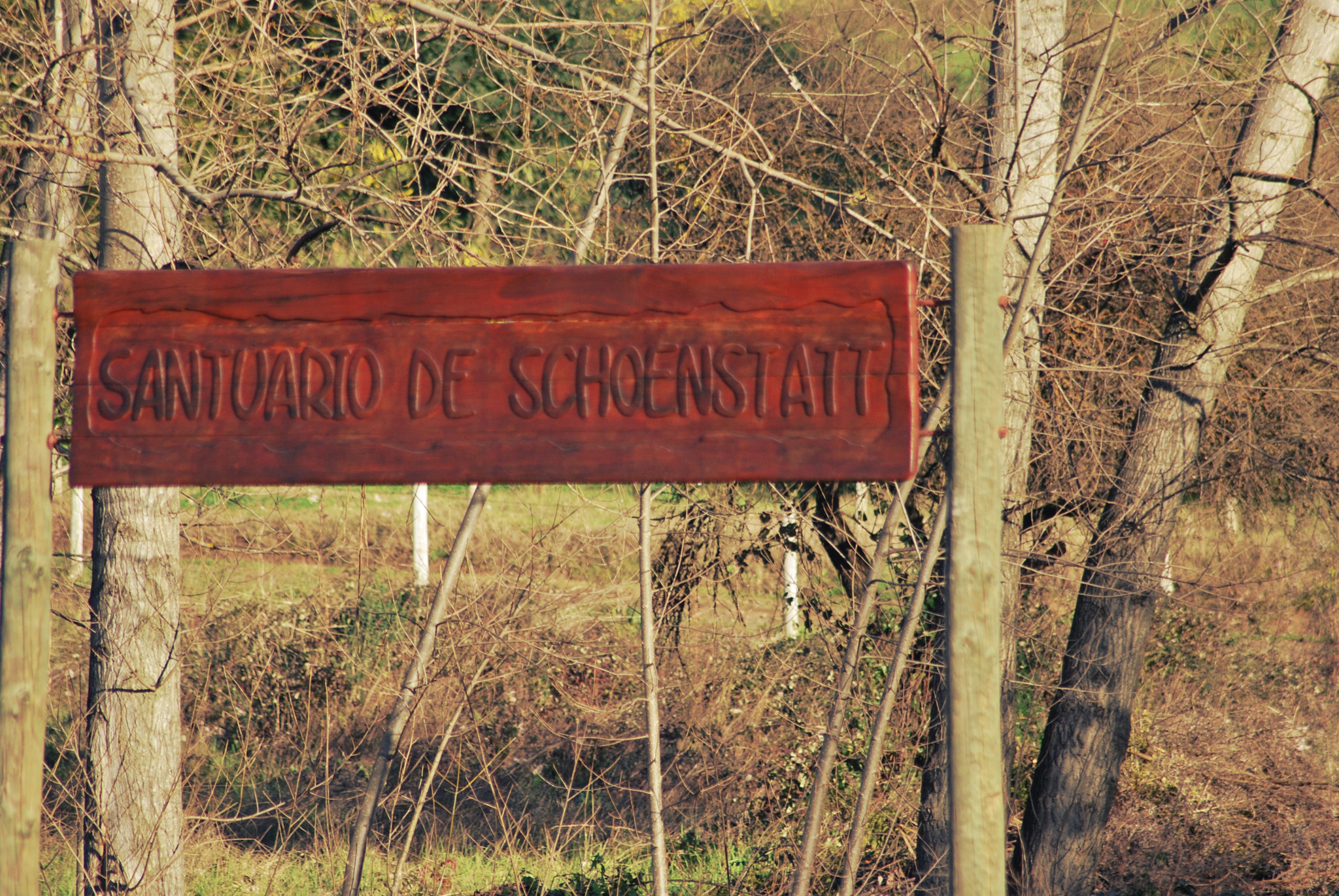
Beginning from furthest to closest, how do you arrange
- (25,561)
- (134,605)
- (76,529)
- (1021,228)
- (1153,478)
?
(76,529)
(1153,478)
(1021,228)
(134,605)
(25,561)

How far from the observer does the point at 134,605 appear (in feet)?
14.8

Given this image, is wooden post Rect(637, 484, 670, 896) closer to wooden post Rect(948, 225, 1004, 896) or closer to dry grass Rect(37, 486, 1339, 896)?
dry grass Rect(37, 486, 1339, 896)

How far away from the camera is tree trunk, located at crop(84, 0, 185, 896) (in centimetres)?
442

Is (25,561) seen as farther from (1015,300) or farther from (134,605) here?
(1015,300)

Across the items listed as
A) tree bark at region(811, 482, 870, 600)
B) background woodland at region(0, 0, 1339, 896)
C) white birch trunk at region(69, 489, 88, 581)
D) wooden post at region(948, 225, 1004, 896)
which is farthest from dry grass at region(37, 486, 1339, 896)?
wooden post at region(948, 225, 1004, 896)

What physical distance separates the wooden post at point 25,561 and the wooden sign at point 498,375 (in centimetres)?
22

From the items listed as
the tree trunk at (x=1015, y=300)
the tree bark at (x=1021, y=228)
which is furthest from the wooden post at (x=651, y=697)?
the tree bark at (x=1021, y=228)

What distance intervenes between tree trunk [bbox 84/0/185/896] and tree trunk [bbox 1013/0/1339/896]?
462 cm

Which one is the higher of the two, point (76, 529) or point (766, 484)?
point (766, 484)

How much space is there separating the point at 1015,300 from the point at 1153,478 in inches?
63.0

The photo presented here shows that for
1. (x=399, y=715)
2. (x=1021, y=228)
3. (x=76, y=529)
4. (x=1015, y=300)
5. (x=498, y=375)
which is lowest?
(x=399, y=715)

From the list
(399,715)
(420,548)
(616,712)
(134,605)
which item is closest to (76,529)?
(420,548)

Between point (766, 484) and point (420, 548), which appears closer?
point (766, 484)

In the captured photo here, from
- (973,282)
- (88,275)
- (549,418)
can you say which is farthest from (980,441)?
(88,275)
